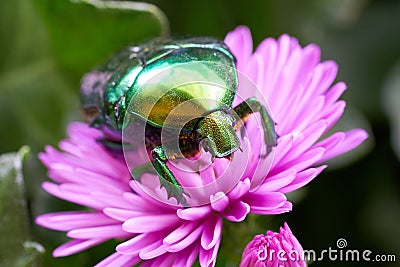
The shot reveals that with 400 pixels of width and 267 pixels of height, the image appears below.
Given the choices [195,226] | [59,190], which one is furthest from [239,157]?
[59,190]

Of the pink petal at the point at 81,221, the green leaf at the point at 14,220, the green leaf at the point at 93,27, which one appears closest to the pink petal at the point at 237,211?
the pink petal at the point at 81,221

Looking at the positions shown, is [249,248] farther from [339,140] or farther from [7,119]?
[7,119]

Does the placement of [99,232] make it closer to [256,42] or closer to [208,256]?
[208,256]

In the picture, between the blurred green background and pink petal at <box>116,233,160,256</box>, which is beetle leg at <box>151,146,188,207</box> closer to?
pink petal at <box>116,233,160,256</box>

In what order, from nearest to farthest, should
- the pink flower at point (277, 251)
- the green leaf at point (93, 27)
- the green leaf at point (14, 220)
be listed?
the pink flower at point (277, 251)
the green leaf at point (14, 220)
the green leaf at point (93, 27)

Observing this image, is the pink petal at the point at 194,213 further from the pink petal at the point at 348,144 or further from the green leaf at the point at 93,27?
the green leaf at the point at 93,27

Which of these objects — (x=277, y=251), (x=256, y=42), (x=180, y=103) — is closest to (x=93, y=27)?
(x=256, y=42)
